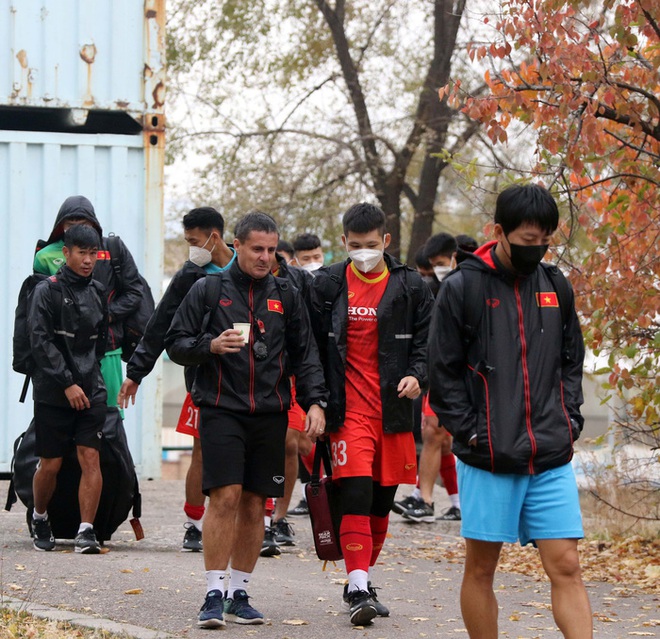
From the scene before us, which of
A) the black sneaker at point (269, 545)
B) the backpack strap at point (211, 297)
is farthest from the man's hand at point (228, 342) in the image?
the black sneaker at point (269, 545)

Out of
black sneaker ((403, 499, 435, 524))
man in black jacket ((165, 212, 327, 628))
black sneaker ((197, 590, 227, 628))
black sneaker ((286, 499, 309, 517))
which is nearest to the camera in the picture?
black sneaker ((197, 590, 227, 628))

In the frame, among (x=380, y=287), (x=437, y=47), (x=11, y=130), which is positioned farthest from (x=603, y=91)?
(x=437, y=47)

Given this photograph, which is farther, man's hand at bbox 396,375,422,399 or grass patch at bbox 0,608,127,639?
man's hand at bbox 396,375,422,399

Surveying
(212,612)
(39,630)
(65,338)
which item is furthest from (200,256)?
(39,630)

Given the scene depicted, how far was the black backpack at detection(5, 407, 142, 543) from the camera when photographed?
8211 mm

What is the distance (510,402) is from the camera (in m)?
4.67

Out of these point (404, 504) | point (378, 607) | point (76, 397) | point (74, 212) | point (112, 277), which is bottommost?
point (404, 504)

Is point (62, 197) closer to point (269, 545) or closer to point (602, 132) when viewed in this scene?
point (269, 545)

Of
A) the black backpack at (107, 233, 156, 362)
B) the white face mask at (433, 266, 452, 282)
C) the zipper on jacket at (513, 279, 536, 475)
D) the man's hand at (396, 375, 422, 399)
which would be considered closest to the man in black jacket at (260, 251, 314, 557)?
the black backpack at (107, 233, 156, 362)

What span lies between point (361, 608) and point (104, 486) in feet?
9.20

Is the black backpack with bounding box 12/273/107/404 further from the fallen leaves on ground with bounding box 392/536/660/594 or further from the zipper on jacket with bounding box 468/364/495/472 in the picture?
the zipper on jacket with bounding box 468/364/495/472

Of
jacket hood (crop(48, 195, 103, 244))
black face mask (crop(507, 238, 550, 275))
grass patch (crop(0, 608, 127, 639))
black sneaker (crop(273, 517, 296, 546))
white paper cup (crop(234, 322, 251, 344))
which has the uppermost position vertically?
jacket hood (crop(48, 195, 103, 244))

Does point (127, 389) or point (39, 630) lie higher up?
point (127, 389)

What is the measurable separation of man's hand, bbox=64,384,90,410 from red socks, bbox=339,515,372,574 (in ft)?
7.41
